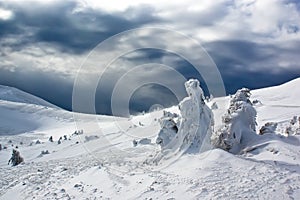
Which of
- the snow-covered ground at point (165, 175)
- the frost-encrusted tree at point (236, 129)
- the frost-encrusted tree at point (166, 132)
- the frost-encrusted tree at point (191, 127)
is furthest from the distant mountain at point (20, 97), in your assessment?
the frost-encrusted tree at point (236, 129)

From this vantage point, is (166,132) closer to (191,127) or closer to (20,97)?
(191,127)

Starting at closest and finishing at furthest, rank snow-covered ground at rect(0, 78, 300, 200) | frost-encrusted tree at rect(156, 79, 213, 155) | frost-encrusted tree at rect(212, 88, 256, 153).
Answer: snow-covered ground at rect(0, 78, 300, 200), frost-encrusted tree at rect(156, 79, 213, 155), frost-encrusted tree at rect(212, 88, 256, 153)

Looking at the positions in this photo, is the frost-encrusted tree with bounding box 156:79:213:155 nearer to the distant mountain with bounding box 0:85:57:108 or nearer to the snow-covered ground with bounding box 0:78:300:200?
the snow-covered ground with bounding box 0:78:300:200

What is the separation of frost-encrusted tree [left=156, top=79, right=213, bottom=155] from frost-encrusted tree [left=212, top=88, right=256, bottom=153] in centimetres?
89

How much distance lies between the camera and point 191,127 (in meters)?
21.8

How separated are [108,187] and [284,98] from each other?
1484 inches

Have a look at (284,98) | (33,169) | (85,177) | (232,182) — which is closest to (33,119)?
(284,98)

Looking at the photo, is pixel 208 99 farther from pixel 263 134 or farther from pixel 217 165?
pixel 217 165

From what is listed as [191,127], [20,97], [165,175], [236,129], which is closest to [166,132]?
[191,127]

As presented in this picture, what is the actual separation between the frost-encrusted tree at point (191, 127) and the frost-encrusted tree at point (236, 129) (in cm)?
89

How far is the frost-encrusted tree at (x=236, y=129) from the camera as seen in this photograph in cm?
2211

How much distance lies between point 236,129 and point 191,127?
2.37 m

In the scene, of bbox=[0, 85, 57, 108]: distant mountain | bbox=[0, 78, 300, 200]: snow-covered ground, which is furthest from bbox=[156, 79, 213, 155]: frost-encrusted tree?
bbox=[0, 85, 57, 108]: distant mountain

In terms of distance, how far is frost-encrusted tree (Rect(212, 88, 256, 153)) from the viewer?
72.5 feet
